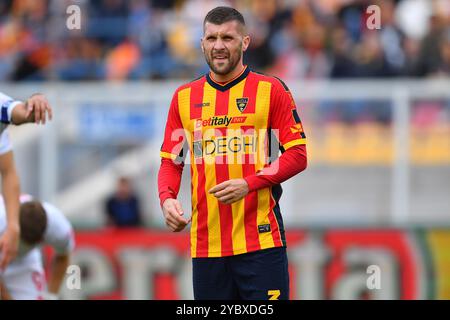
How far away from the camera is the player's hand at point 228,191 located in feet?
17.8

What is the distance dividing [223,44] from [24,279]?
270 centimetres

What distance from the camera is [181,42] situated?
544 inches

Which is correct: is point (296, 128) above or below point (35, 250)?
above

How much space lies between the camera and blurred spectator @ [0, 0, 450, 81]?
41.1ft

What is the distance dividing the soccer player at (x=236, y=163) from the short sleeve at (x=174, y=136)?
43 millimetres

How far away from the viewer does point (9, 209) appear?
6.06 metres

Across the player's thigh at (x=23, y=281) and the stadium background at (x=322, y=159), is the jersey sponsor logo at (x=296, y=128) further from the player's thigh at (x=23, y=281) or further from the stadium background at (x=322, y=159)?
the stadium background at (x=322, y=159)

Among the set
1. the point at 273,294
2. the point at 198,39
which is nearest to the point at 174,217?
the point at 273,294

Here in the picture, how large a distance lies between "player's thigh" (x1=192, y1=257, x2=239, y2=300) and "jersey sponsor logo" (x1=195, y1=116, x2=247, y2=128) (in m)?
0.73

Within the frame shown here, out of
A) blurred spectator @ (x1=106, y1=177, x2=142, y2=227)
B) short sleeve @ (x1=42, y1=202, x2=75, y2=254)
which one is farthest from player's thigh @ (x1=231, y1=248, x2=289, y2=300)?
blurred spectator @ (x1=106, y1=177, x2=142, y2=227)

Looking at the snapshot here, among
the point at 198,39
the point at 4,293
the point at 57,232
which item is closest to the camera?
the point at 4,293

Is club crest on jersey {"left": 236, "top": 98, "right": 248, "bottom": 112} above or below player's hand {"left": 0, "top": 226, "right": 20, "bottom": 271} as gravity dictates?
above

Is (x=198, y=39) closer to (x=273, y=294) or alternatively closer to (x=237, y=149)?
(x=237, y=149)

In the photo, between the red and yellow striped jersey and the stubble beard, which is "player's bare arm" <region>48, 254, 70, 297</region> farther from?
the stubble beard
